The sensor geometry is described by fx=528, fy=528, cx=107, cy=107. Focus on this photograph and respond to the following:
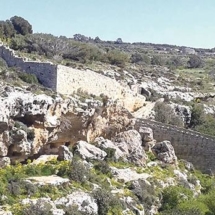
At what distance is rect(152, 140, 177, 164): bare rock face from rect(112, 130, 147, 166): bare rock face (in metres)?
1.45

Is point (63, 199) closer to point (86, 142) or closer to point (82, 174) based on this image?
point (82, 174)

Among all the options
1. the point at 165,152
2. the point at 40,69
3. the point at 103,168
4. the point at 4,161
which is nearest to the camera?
the point at 4,161

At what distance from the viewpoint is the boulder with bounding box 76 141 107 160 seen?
99.1 feet

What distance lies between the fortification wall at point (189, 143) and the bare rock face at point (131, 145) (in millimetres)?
3693

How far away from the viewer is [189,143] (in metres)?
37.8

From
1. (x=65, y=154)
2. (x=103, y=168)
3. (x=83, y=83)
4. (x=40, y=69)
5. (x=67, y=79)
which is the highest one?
(x=40, y=69)

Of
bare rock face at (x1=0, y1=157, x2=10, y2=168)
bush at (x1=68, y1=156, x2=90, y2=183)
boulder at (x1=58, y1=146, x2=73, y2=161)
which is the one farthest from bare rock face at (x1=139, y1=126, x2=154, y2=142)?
bare rock face at (x1=0, y1=157, x2=10, y2=168)

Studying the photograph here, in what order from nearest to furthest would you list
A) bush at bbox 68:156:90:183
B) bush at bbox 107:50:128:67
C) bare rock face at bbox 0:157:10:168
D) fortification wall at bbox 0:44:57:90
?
bush at bbox 68:156:90:183 → bare rock face at bbox 0:157:10:168 → fortification wall at bbox 0:44:57:90 → bush at bbox 107:50:128:67

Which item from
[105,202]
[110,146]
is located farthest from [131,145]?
[105,202]

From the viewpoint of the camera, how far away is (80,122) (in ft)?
110

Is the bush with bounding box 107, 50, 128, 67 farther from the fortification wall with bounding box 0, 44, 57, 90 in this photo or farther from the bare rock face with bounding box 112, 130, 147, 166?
the bare rock face with bounding box 112, 130, 147, 166

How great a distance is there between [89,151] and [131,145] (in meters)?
3.90

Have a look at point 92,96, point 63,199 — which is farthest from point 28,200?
point 92,96

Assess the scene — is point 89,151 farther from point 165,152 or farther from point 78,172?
point 165,152
